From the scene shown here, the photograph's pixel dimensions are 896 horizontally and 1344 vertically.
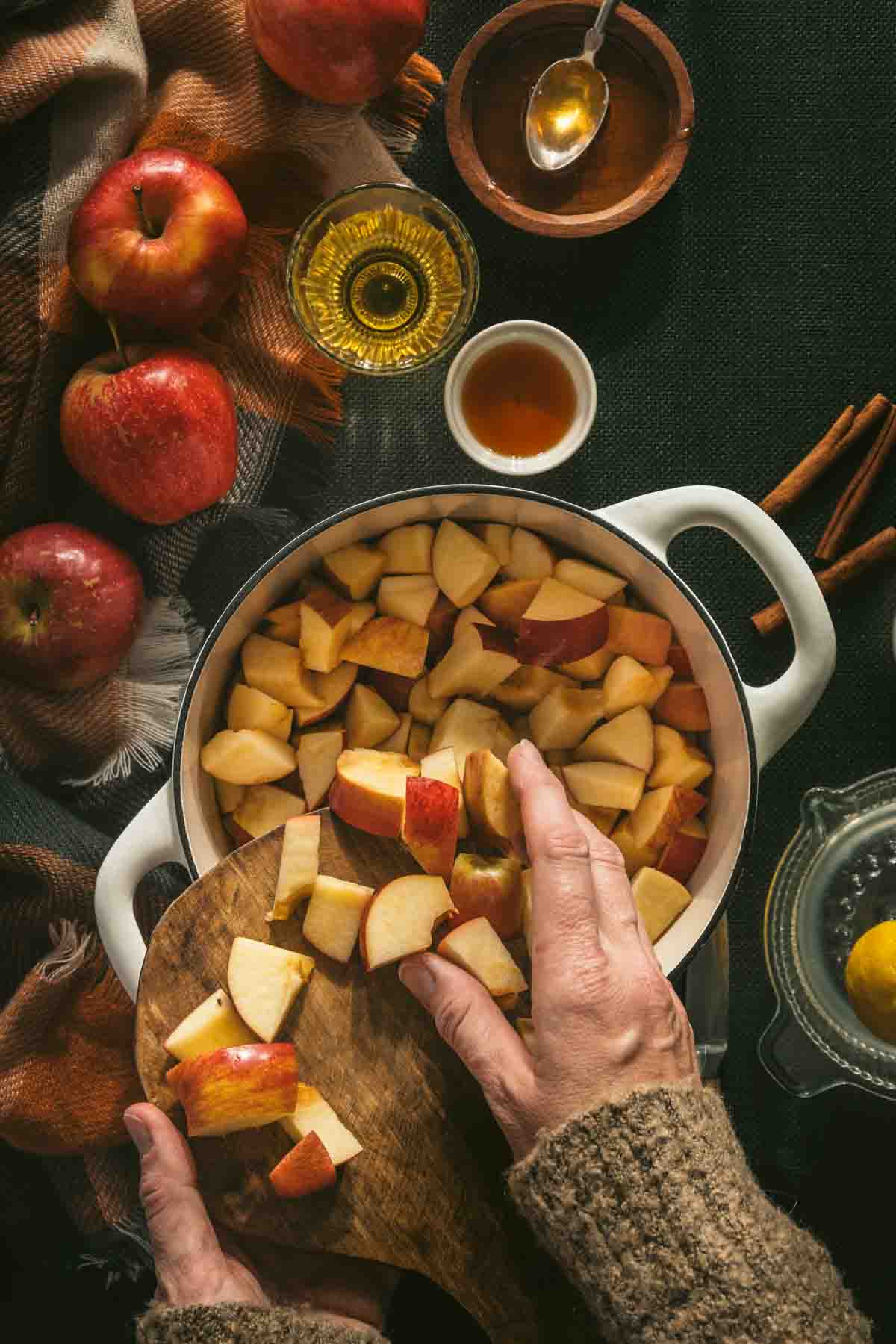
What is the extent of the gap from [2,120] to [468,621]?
76 centimetres

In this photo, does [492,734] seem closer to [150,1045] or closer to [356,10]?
[150,1045]

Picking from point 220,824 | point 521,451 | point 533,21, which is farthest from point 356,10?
point 220,824

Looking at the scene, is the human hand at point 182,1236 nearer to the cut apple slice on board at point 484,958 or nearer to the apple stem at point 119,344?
the cut apple slice on board at point 484,958

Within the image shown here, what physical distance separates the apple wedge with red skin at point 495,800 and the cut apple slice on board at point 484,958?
0.31 feet

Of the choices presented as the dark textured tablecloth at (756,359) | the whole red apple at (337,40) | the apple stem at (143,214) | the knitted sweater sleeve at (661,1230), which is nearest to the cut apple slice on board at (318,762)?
the dark textured tablecloth at (756,359)

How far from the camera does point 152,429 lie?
1314mm

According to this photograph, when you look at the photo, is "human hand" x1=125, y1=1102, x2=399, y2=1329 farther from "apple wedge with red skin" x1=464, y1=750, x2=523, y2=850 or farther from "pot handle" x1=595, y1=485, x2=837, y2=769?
"pot handle" x1=595, y1=485, x2=837, y2=769

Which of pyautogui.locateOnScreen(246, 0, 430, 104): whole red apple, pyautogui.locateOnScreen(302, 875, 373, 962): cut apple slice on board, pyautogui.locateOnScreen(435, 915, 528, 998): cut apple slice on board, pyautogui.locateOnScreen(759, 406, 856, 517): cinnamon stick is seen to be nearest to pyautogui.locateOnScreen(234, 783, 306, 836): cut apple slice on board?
pyautogui.locateOnScreen(302, 875, 373, 962): cut apple slice on board

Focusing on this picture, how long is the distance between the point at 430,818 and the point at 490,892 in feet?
0.32

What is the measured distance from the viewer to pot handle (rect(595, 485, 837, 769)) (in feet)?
3.82

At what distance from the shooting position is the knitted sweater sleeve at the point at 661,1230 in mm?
1012

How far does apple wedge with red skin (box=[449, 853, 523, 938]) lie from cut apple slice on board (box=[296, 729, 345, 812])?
0.63 ft

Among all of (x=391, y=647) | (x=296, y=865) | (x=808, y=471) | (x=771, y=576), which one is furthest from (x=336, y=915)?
(x=808, y=471)

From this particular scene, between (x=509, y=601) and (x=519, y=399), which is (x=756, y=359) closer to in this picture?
(x=519, y=399)
